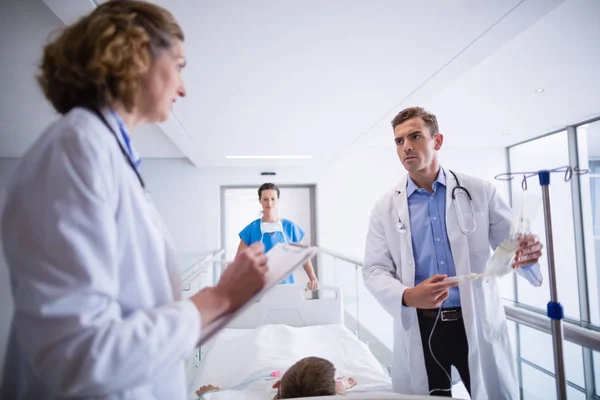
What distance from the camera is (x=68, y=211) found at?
0.48 meters

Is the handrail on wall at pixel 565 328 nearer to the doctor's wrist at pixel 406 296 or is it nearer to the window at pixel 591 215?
the doctor's wrist at pixel 406 296

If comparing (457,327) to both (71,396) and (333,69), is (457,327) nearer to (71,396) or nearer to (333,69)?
(71,396)

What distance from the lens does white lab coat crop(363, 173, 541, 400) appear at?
1287 millimetres

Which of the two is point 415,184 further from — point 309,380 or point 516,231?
point 309,380

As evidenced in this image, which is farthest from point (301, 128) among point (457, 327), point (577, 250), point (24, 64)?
point (577, 250)

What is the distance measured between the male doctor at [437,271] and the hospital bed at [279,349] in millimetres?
262

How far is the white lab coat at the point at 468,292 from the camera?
1.29 m

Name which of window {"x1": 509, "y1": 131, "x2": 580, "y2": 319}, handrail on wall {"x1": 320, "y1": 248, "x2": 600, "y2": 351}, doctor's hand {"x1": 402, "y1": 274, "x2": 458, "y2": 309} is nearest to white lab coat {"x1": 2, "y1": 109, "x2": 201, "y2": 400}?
doctor's hand {"x1": 402, "y1": 274, "x2": 458, "y2": 309}

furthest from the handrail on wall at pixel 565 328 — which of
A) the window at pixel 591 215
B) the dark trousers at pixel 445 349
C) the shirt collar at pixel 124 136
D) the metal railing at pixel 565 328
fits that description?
the window at pixel 591 215

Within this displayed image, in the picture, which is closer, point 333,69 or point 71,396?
point 71,396

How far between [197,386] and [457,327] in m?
1.47

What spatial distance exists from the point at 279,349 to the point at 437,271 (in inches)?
54.6

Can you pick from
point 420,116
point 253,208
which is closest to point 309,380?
point 420,116

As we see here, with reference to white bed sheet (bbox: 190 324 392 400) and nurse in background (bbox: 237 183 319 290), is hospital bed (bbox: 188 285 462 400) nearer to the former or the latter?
white bed sheet (bbox: 190 324 392 400)
